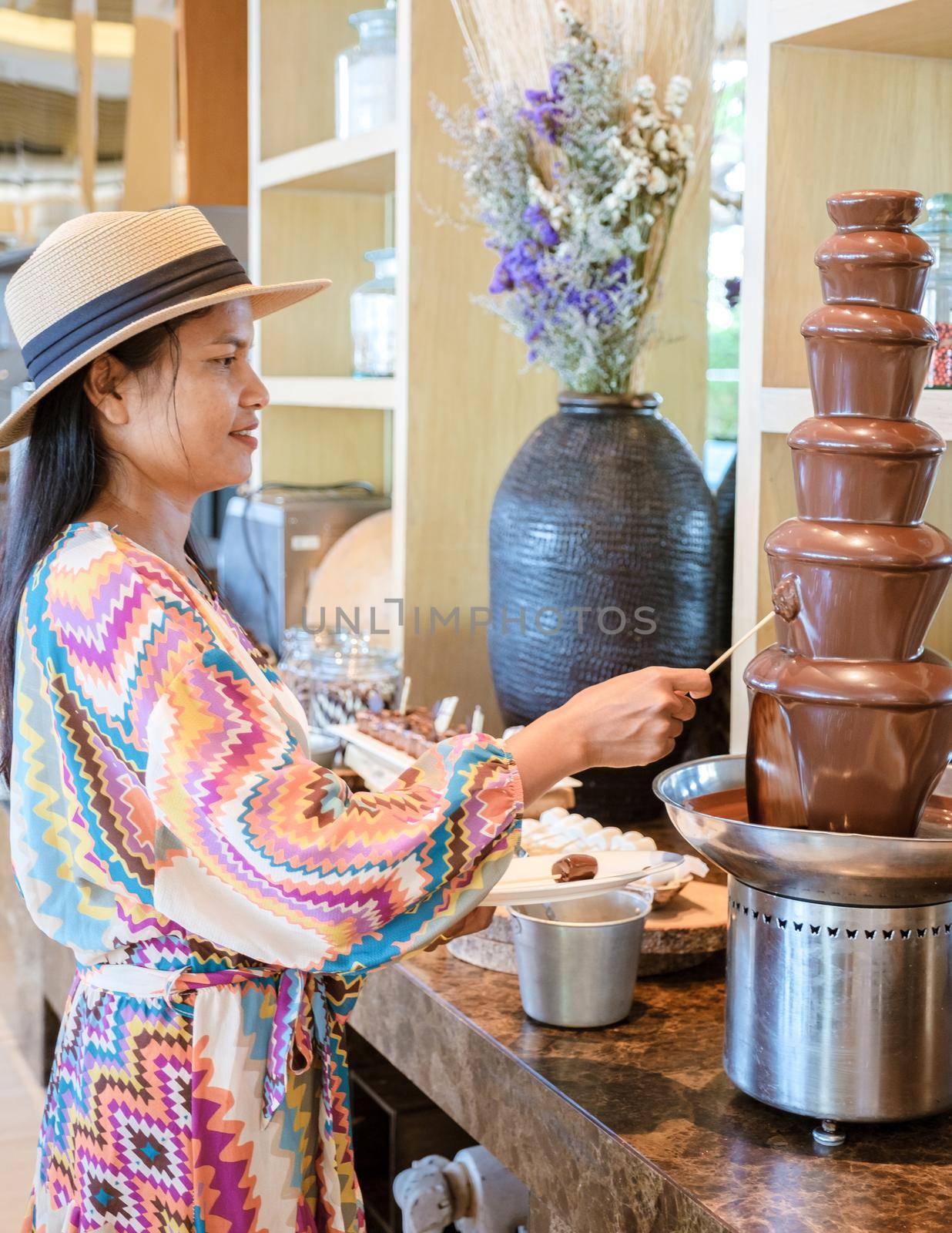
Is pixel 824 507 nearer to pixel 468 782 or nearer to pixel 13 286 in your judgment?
pixel 468 782

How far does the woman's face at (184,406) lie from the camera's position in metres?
1.18

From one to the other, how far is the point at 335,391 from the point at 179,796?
182 centimetres

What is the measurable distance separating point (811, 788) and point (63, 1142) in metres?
0.72

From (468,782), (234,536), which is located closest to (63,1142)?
(468,782)

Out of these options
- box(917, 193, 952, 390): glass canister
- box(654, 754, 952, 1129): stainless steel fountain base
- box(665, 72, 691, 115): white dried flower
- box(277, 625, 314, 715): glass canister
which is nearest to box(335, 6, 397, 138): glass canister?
box(665, 72, 691, 115): white dried flower

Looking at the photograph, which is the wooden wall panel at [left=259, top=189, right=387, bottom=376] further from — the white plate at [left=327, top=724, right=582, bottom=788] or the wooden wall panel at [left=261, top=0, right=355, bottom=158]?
the white plate at [left=327, top=724, right=582, bottom=788]

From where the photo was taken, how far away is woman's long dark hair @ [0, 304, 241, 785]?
45.9 inches

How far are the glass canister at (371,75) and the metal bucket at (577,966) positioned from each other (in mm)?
1705

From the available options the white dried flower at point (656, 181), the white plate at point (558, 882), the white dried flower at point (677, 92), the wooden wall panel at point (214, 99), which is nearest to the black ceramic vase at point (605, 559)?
the white dried flower at point (656, 181)

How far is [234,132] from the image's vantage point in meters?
3.29

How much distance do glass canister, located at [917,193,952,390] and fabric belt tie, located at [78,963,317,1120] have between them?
89 cm

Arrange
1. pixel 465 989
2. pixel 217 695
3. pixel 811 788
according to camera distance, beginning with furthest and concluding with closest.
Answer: pixel 465 989, pixel 811 788, pixel 217 695

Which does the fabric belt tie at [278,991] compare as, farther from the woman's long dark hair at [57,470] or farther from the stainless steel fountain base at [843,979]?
the stainless steel fountain base at [843,979]

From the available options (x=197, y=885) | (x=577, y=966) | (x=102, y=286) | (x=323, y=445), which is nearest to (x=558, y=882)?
(x=577, y=966)
